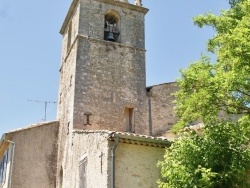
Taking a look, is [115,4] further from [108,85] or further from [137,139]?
[137,139]

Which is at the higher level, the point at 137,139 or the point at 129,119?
the point at 129,119

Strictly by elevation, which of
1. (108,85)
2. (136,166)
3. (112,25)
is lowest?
(136,166)

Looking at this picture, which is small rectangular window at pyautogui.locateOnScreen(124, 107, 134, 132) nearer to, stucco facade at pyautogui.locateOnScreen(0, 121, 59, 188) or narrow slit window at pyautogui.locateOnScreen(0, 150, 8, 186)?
stucco facade at pyautogui.locateOnScreen(0, 121, 59, 188)

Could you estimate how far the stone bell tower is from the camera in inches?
782

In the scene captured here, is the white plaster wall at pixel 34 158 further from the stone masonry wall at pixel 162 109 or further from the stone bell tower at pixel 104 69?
the stone masonry wall at pixel 162 109

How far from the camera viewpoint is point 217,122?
38.3ft

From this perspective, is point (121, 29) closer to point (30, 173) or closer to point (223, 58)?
point (30, 173)

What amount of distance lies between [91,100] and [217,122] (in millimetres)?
9267

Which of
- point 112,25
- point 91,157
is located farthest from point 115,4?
point 91,157

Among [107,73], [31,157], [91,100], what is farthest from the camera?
[107,73]

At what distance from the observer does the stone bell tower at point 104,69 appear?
1988 cm

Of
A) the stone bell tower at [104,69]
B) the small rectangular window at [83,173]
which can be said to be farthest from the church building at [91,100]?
the small rectangular window at [83,173]

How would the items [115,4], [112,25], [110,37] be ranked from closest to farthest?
[110,37]
[115,4]
[112,25]

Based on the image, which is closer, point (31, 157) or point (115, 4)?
point (31, 157)
